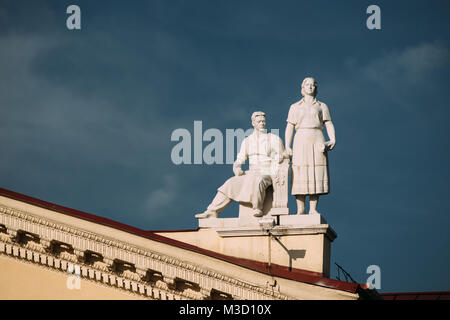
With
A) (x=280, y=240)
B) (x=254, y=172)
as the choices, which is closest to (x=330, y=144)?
(x=254, y=172)

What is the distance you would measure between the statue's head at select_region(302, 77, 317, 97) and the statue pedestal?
11.1 feet

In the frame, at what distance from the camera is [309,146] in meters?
26.1

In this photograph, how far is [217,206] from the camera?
26.2 meters

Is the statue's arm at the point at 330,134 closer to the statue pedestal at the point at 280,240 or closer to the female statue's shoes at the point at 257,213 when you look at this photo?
the statue pedestal at the point at 280,240

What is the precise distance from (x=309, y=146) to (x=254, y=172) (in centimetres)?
157

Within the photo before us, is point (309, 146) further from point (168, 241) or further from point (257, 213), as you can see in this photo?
point (168, 241)

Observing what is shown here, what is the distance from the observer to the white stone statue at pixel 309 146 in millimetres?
Answer: 25844

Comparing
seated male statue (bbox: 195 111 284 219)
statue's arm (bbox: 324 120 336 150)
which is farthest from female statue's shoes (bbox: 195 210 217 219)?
statue's arm (bbox: 324 120 336 150)

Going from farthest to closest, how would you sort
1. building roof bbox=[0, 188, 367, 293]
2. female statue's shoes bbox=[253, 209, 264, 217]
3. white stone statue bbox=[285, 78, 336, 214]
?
white stone statue bbox=[285, 78, 336, 214] < female statue's shoes bbox=[253, 209, 264, 217] < building roof bbox=[0, 188, 367, 293]

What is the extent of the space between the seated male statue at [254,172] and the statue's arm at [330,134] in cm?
126

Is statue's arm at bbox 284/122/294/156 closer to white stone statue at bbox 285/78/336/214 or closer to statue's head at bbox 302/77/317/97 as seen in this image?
white stone statue at bbox 285/78/336/214

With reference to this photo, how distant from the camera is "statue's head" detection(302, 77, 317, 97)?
87.5 feet
